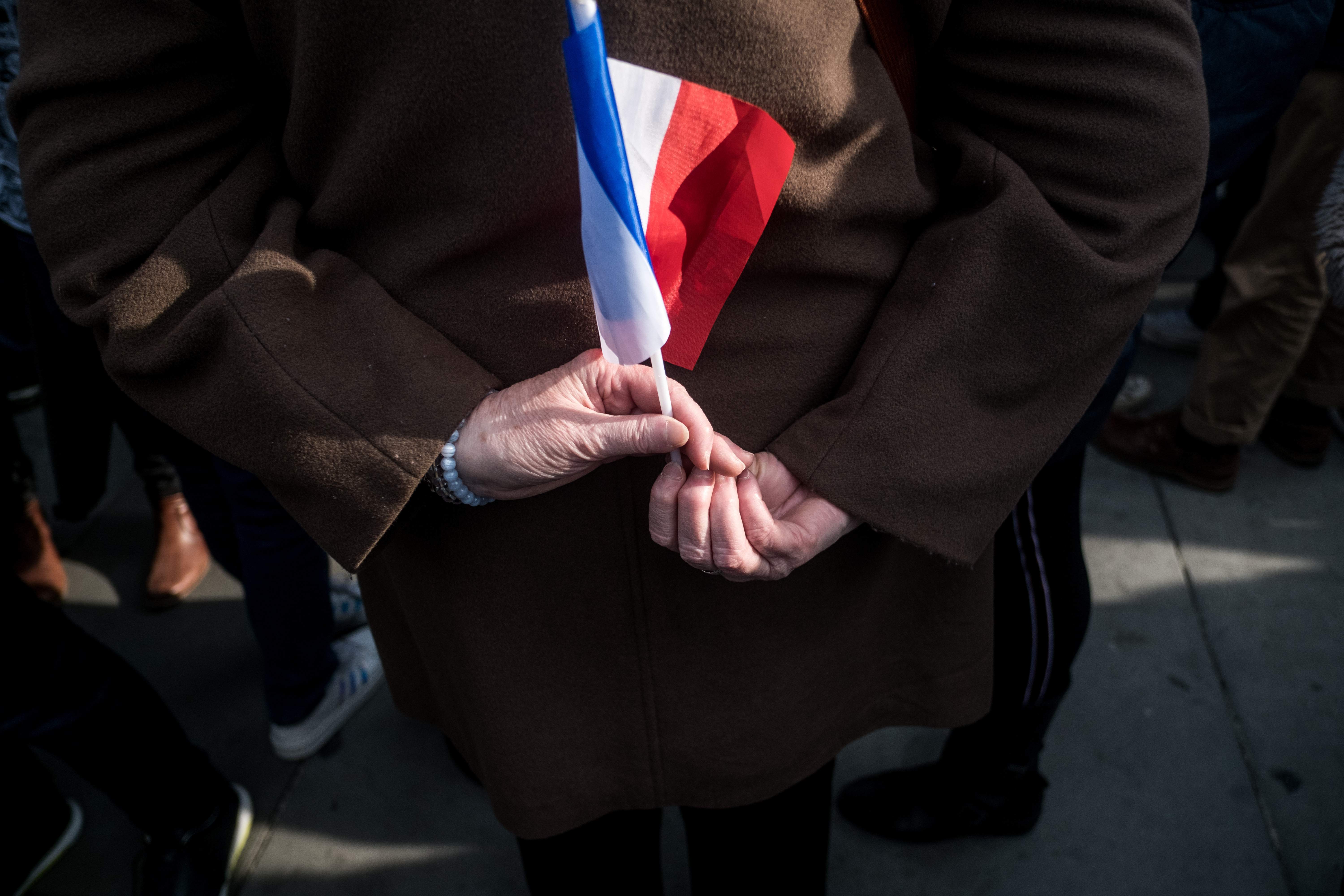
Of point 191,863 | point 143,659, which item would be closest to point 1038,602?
point 191,863

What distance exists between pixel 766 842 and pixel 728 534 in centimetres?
72

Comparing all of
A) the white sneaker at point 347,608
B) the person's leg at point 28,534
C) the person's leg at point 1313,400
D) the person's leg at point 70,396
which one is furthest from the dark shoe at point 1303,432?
the person's leg at point 28,534

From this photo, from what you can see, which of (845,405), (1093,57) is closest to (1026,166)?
(1093,57)

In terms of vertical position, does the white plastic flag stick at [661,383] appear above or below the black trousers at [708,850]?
above

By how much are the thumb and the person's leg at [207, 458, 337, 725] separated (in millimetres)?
1144

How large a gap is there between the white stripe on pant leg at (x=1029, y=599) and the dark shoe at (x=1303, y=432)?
219cm

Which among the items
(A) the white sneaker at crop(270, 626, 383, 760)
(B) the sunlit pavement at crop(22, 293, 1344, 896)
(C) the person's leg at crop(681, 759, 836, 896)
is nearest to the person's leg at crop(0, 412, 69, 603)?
(B) the sunlit pavement at crop(22, 293, 1344, 896)

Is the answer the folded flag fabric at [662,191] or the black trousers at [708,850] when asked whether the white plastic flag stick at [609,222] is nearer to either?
the folded flag fabric at [662,191]

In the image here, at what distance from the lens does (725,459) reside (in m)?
0.87

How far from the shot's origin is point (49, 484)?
3387 millimetres

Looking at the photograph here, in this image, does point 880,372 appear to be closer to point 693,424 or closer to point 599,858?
point 693,424

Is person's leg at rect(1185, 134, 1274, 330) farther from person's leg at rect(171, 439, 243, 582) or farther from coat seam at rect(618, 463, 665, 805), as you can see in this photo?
person's leg at rect(171, 439, 243, 582)

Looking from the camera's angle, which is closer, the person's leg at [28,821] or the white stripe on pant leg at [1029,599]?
the white stripe on pant leg at [1029,599]

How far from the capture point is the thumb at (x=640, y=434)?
81cm
